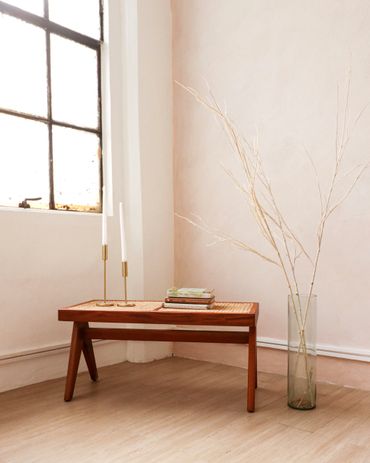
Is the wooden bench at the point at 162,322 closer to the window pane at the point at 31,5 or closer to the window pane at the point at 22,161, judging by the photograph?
the window pane at the point at 22,161

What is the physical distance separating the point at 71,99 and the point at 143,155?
0.56m

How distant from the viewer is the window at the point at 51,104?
111 inches

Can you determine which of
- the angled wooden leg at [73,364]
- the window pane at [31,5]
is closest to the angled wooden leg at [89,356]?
the angled wooden leg at [73,364]

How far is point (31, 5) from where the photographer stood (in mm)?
2926

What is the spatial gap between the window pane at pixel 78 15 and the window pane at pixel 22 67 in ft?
0.59

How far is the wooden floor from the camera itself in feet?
6.15

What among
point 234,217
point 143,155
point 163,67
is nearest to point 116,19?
point 163,67

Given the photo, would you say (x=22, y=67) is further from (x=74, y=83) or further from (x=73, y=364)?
(x=73, y=364)

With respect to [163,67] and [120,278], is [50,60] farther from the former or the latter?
[120,278]

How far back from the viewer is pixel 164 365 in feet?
10.6

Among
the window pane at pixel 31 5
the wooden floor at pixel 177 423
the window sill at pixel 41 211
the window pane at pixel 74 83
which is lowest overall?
the wooden floor at pixel 177 423

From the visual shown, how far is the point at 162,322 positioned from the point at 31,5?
197cm

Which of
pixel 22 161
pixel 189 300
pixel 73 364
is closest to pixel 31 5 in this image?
pixel 22 161

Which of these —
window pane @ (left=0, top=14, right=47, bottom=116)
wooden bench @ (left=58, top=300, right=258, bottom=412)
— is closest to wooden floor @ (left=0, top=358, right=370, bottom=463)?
wooden bench @ (left=58, top=300, right=258, bottom=412)
